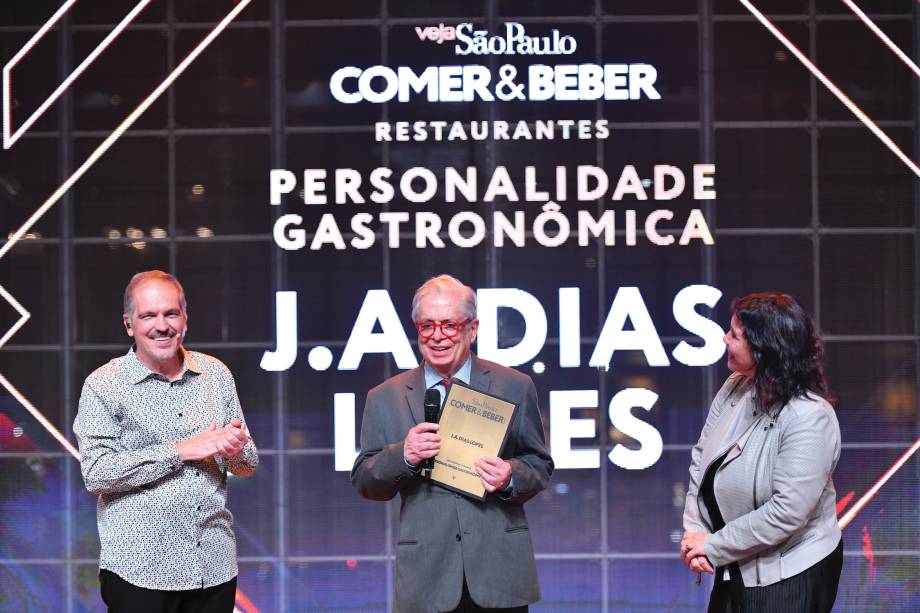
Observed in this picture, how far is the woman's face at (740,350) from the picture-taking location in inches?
113

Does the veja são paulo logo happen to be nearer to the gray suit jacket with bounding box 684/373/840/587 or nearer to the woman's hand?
the gray suit jacket with bounding box 684/373/840/587

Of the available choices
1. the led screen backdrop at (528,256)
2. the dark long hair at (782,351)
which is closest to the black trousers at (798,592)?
the dark long hair at (782,351)

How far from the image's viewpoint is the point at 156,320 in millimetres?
2908

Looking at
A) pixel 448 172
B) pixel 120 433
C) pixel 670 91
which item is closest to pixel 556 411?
pixel 448 172

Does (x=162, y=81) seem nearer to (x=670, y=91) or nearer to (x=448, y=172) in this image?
(x=448, y=172)

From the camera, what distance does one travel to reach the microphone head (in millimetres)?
2818

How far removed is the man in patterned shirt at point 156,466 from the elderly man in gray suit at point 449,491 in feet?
1.39

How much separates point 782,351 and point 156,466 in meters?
1.72

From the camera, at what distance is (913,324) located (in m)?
4.94

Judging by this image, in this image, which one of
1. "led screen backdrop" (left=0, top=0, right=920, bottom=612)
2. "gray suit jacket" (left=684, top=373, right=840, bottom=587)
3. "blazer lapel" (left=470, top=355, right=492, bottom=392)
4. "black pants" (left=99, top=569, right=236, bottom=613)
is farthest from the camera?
"led screen backdrop" (left=0, top=0, right=920, bottom=612)

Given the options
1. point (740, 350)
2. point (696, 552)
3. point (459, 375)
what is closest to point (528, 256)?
point (459, 375)

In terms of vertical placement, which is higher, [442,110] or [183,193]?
[442,110]

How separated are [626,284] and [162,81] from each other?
2402 millimetres

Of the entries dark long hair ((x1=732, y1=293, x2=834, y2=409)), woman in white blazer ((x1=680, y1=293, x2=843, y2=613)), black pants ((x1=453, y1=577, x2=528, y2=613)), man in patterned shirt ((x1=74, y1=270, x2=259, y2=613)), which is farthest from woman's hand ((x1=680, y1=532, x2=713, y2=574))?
man in patterned shirt ((x1=74, y1=270, x2=259, y2=613))
